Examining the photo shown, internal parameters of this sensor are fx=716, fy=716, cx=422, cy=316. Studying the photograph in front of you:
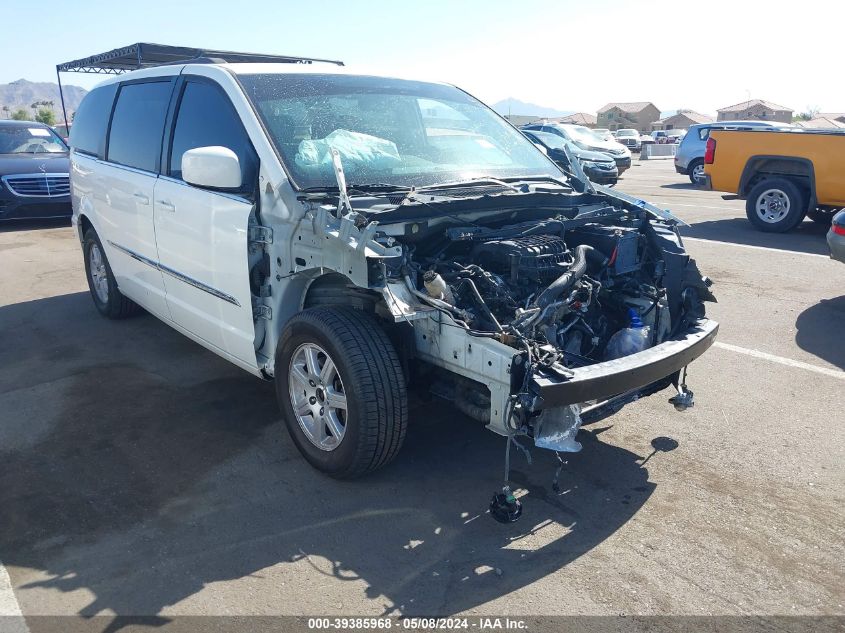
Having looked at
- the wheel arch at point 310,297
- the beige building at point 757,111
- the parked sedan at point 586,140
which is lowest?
the wheel arch at point 310,297

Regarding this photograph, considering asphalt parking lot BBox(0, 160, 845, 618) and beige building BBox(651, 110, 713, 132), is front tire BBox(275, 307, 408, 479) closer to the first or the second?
asphalt parking lot BBox(0, 160, 845, 618)

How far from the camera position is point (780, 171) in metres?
11.2

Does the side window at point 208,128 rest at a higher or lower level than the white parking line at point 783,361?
higher

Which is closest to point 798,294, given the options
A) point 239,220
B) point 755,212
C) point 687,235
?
point 687,235

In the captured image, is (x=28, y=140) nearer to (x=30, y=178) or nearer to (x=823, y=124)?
(x=30, y=178)

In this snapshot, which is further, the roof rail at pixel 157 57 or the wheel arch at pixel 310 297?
the roof rail at pixel 157 57

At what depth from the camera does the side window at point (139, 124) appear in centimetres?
Answer: 490

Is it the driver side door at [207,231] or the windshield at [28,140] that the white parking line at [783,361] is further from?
the windshield at [28,140]

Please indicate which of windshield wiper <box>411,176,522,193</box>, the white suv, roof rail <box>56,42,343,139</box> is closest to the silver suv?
roof rail <box>56,42,343,139</box>

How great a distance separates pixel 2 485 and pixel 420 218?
2.62m

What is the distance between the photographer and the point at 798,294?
7465mm

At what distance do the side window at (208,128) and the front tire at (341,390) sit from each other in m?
0.96

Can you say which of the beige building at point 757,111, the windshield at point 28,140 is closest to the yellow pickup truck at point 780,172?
the windshield at point 28,140

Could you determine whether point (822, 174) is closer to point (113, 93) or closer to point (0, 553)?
point (113, 93)
